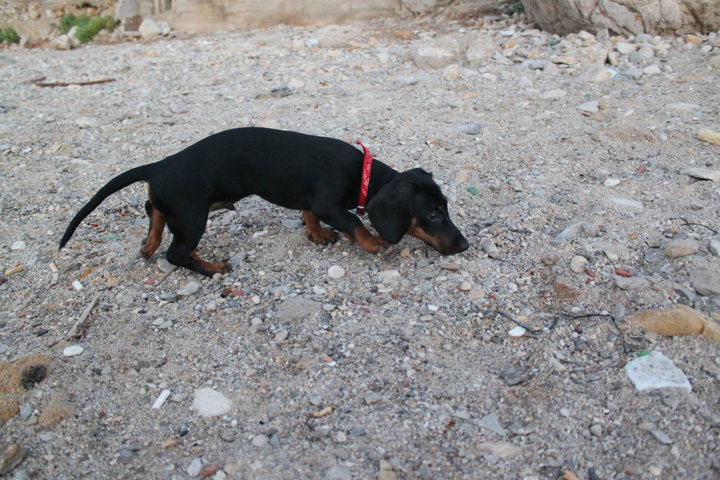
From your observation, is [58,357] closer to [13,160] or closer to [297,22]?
[13,160]

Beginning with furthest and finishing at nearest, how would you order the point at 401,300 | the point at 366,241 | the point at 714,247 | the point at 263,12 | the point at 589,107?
Result: the point at 263,12
the point at 589,107
the point at 366,241
the point at 714,247
the point at 401,300

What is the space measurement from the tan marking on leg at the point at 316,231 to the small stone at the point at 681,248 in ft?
7.17

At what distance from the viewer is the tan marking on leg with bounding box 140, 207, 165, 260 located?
4.18 m

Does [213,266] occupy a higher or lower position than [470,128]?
lower

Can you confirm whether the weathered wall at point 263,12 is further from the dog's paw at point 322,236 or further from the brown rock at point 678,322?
the brown rock at point 678,322

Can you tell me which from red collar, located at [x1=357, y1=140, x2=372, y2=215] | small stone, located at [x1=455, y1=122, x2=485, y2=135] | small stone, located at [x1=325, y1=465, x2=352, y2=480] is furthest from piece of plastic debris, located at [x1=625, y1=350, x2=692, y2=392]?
small stone, located at [x1=455, y1=122, x2=485, y2=135]

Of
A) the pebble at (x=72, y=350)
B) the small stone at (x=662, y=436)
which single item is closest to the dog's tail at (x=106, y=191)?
the pebble at (x=72, y=350)

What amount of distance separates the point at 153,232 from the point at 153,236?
3cm

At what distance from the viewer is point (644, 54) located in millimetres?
7242

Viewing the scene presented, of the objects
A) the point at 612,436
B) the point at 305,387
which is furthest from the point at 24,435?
the point at 612,436

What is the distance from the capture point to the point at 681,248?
3.81m

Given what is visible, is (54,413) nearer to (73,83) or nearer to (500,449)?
(500,449)

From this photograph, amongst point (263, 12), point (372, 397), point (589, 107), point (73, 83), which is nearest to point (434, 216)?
point (372, 397)

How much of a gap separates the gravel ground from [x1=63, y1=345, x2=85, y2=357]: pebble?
1 cm
